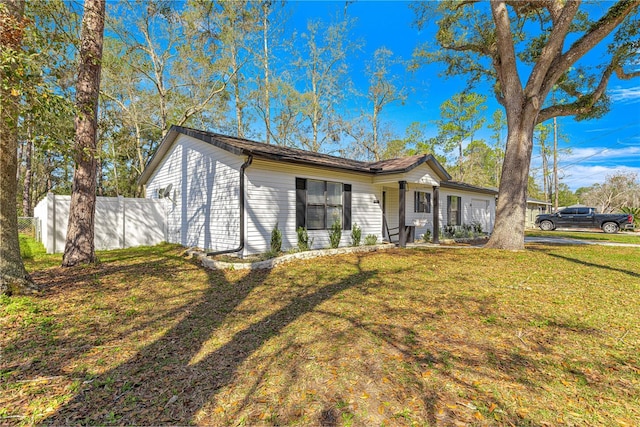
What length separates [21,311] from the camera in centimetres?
383

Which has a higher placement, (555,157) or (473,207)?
(555,157)

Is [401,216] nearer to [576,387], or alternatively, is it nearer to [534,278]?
Answer: [534,278]

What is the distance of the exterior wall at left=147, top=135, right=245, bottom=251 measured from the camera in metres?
8.16

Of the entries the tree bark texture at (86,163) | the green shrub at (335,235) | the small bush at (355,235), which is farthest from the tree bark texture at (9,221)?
the small bush at (355,235)

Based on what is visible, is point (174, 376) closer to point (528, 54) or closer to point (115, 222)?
point (115, 222)

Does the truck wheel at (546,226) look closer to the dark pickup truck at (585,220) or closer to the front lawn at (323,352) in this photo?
the dark pickup truck at (585,220)

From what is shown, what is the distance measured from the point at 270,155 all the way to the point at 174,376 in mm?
5778

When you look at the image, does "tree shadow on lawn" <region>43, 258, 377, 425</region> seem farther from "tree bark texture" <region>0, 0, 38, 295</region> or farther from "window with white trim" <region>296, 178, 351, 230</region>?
"window with white trim" <region>296, 178, 351, 230</region>

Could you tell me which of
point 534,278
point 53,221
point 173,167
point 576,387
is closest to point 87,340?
point 576,387

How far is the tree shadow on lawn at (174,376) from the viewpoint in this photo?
2098 mm

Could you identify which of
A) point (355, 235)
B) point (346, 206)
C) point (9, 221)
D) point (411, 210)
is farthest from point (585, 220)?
point (9, 221)

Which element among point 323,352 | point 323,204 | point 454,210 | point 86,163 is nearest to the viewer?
point 323,352

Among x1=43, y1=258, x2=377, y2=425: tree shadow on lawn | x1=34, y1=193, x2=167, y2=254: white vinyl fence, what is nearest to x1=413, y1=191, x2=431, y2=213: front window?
x1=43, y1=258, x2=377, y2=425: tree shadow on lawn

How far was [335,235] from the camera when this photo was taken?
9203mm
